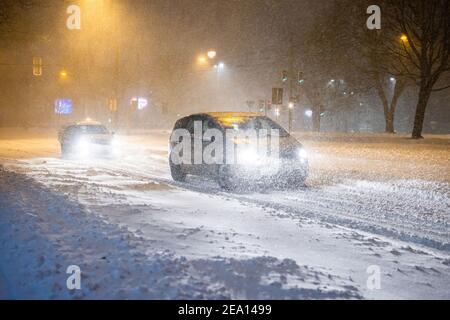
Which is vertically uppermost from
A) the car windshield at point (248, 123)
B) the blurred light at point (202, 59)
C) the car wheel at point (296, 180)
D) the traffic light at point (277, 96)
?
the blurred light at point (202, 59)

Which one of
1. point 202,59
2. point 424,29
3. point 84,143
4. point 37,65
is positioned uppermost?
point 424,29

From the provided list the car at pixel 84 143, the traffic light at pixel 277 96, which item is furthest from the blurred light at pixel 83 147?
the traffic light at pixel 277 96

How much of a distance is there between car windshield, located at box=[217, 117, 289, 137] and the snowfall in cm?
157

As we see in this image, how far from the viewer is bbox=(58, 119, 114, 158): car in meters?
20.0

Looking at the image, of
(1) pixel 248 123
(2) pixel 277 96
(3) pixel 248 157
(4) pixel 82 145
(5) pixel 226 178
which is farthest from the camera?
(2) pixel 277 96

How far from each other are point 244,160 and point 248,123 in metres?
1.43

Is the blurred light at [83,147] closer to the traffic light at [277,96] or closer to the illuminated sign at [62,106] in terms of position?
the traffic light at [277,96]

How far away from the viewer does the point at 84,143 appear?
20031 millimetres

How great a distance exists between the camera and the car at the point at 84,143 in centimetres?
2003

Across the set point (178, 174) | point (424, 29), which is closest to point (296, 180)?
point (178, 174)

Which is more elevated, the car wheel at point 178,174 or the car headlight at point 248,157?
the car headlight at point 248,157

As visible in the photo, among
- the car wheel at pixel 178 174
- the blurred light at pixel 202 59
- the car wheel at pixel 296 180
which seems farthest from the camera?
the blurred light at pixel 202 59

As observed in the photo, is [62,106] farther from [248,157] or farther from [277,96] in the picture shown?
[248,157]

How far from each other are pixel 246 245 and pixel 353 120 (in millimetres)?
84827
